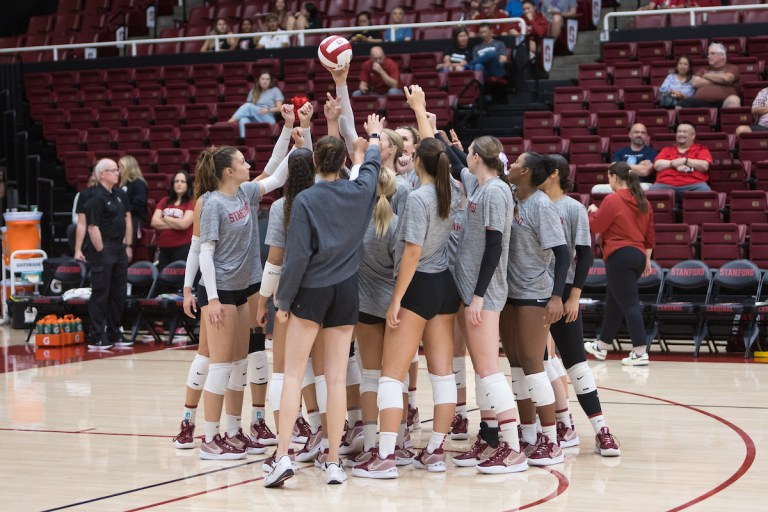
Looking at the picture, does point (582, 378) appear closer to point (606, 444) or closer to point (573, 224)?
point (606, 444)

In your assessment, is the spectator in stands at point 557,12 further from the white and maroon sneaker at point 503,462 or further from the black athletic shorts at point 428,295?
the white and maroon sneaker at point 503,462

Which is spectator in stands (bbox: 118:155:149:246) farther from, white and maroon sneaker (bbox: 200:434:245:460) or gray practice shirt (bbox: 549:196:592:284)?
gray practice shirt (bbox: 549:196:592:284)

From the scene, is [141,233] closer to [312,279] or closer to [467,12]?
[467,12]

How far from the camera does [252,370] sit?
648cm

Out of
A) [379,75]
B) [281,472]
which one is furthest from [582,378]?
[379,75]

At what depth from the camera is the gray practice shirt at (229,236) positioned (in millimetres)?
5949

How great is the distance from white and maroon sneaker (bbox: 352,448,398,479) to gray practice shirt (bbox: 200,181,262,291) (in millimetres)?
1213

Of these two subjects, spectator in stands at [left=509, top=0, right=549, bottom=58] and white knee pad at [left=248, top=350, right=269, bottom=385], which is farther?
spectator in stands at [left=509, top=0, right=549, bottom=58]

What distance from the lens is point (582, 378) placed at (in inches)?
237

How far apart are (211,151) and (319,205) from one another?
1.12 m

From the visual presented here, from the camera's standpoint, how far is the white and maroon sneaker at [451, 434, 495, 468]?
5.83 metres

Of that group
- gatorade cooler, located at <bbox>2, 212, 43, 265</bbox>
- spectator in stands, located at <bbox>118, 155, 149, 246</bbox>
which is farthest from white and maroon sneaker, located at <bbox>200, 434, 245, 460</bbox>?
gatorade cooler, located at <bbox>2, 212, 43, 265</bbox>

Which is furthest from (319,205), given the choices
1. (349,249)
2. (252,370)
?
(252,370)

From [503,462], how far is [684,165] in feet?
22.5
